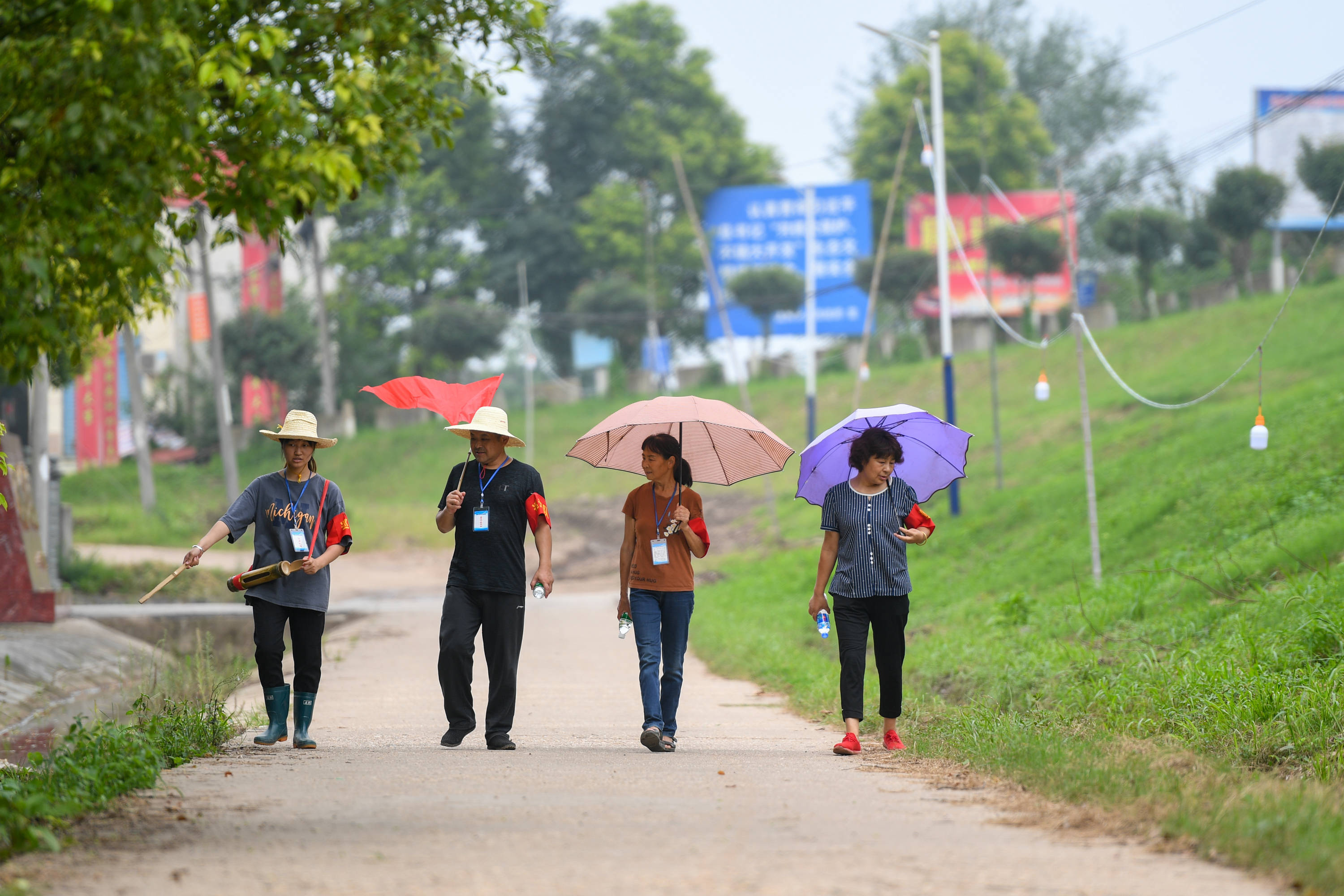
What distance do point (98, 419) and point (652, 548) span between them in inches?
1703

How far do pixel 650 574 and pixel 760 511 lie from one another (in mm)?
27581

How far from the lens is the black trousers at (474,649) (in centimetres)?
782

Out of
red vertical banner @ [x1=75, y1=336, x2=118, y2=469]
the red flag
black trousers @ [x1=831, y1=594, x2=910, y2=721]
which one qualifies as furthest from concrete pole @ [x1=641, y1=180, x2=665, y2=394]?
black trousers @ [x1=831, y1=594, x2=910, y2=721]

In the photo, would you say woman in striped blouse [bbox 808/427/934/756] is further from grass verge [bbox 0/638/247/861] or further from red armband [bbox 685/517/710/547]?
grass verge [bbox 0/638/247/861]

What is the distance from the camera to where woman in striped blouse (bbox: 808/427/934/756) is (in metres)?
7.68

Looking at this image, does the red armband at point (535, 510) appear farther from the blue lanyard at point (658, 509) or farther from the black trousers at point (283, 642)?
the black trousers at point (283, 642)

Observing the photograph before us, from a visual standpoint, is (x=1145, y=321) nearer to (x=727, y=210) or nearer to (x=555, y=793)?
(x=727, y=210)

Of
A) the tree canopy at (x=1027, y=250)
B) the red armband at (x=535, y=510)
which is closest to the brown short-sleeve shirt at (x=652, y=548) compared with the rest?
the red armband at (x=535, y=510)

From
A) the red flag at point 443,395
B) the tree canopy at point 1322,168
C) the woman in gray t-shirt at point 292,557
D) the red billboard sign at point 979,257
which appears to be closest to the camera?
the woman in gray t-shirt at point 292,557

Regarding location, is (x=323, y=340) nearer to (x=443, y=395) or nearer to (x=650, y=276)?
(x=650, y=276)

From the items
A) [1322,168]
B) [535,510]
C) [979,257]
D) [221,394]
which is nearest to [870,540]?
[535,510]

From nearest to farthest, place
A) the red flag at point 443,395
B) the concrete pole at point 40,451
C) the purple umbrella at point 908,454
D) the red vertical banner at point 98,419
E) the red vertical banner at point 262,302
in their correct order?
the red flag at point 443,395, the purple umbrella at point 908,454, the concrete pole at point 40,451, the red vertical banner at point 98,419, the red vertical banner at point 262,302

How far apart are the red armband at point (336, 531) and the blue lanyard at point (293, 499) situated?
0.18m

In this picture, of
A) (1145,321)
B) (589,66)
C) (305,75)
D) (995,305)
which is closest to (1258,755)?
(305,75)
